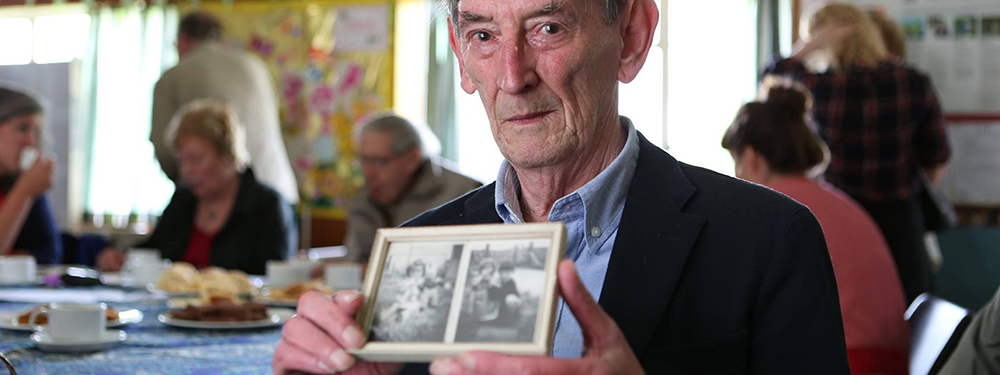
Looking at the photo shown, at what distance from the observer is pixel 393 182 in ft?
12.2

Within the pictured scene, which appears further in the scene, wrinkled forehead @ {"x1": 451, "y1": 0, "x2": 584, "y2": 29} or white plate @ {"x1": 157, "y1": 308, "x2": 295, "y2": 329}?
white plate @ {"x1": 157, "y1": 308, "x2": 295, "y2": 329}

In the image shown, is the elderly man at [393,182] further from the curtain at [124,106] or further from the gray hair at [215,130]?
the curtain at [124,106]

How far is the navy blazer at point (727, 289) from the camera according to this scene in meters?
1.15

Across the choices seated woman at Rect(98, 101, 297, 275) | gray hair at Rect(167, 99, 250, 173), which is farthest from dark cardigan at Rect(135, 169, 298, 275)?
Answer: gray hair at Rect(167, 99, 250, 173)

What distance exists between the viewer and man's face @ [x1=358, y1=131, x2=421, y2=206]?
3719mm

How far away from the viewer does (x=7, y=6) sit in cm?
790

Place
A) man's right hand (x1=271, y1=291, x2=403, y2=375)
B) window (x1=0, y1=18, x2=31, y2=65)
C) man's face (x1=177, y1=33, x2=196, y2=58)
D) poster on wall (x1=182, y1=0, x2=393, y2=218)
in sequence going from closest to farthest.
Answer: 1. man's right hand (x1=271, y1=291, x2=403, y2=375)
2. man's face (x1=177, y1=33, x2=196, y2=58)
3. poster on wall (x1=182, y1=0, x2=393, y2=218)
4. window (x1=0, y1=18, x2=31, y2=65)

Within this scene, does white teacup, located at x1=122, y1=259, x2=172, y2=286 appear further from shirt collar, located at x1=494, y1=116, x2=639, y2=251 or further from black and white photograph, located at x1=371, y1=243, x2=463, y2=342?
black and white photograph, located at x1=371, y1=243, x2=463, y2=342

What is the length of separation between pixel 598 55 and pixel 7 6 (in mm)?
7896

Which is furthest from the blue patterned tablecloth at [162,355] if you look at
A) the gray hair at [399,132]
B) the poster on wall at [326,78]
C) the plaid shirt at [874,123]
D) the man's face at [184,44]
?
the poster on wall at [326,78]

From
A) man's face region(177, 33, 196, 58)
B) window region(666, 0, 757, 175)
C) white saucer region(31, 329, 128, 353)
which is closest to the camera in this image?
white saucer region(31, 329, 128, 353)

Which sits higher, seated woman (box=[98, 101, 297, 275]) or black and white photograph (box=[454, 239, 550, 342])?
black and white photograph (box=[454, 239, 550, 342])

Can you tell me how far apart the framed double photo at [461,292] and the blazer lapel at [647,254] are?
1.01ft

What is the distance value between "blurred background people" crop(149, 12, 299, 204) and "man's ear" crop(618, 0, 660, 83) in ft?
13.6
